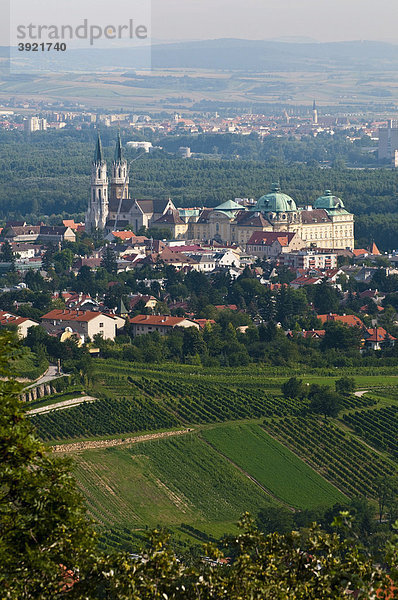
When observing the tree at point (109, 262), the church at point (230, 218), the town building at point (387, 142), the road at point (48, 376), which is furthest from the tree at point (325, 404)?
the town building at point (387, 142)

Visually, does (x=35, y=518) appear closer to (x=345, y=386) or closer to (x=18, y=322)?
(x=345, y=386)

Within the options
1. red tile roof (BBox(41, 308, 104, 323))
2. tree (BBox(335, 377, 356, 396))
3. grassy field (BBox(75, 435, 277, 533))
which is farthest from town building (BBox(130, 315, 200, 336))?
grassy field (BBox(75, 435, 277, 533))

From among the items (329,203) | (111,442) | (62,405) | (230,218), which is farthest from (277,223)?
(111,442)

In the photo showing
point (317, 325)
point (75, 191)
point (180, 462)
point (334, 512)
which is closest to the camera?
point (334, 512)

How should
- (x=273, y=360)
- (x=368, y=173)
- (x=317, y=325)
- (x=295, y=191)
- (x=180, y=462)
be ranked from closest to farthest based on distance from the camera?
(x=180, y=462) < (x=273, y=360) < (x=317, y=325) < (x=295, y=191) < (x=368, y=173)

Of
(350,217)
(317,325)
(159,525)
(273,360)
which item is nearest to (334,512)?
(159,525)

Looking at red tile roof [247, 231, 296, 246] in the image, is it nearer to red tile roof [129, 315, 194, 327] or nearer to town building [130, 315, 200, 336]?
red tile roof [129, 315, 194, 327]

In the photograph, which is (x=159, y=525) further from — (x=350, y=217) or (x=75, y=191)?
(x=75, y=191)
